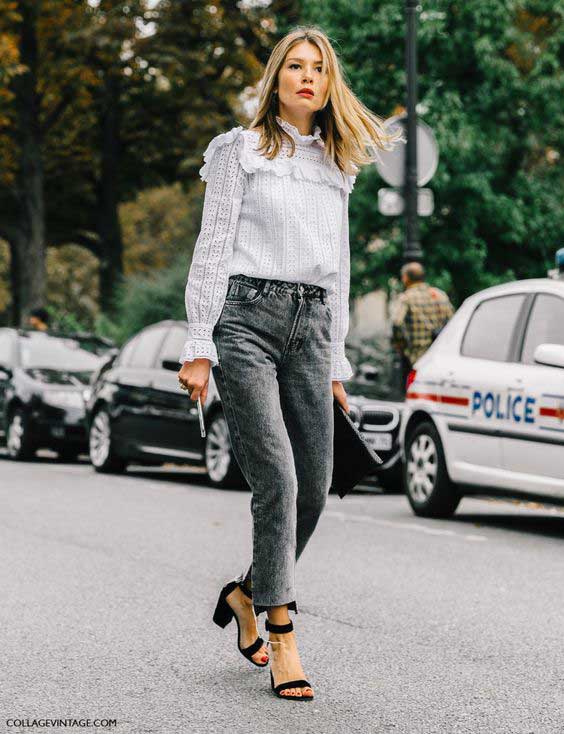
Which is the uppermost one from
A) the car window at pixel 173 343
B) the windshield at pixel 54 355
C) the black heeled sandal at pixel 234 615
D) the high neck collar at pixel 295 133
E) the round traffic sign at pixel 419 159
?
the round traffic sign at pixel 419 159

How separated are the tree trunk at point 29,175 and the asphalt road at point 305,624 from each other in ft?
61.8

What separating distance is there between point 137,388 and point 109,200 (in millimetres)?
17510

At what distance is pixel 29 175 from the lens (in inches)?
1133

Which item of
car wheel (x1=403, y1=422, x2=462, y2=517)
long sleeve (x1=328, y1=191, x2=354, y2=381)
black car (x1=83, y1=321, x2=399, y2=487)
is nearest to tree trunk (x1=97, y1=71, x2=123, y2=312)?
black car (x1=83, y1=321, x2=399, y2=487)

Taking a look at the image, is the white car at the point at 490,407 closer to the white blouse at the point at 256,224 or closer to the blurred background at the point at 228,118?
the white blouse at the point at 256,224

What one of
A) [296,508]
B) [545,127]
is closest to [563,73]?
[545,127]

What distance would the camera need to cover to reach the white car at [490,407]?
915 cm

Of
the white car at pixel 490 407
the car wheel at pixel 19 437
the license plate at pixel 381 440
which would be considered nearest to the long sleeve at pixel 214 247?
the white car at pixel 490 407

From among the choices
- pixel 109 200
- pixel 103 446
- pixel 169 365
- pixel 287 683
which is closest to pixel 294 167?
pixel 287 683

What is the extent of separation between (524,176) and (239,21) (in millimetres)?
6252

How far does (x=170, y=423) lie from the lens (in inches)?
535

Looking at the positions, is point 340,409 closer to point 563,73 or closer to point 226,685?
point 226,685

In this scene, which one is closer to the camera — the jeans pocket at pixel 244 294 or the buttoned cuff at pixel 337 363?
the jeans pocket at pixel 244 294

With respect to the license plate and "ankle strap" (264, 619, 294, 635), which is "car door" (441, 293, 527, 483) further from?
"ankle strap" (264, 619, 294, 635)
